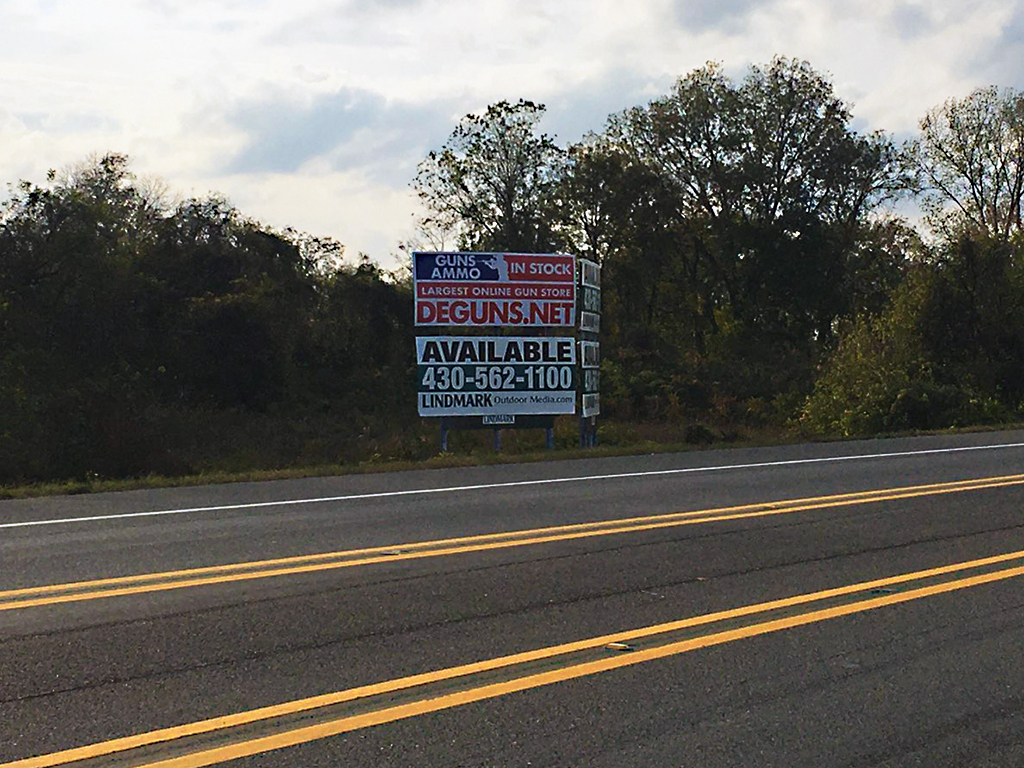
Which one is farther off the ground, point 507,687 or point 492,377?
point 492,377

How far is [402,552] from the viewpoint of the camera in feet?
33.3

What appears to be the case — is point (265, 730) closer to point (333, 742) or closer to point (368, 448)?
point (333, 742)

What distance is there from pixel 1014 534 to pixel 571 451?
34.9 ft

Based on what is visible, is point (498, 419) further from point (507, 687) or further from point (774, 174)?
point (774, 174)

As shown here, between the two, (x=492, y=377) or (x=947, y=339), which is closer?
(x=492, y=377)

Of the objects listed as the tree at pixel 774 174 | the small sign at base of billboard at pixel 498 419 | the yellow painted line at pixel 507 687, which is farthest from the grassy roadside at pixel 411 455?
the tree at pixel 774 174

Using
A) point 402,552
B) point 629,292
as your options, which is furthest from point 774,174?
point 402,552

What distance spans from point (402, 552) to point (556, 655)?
3505 mm

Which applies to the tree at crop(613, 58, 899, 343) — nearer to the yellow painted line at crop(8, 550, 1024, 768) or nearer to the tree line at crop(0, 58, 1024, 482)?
the tree line at crop(0, 58, 1024, 482)

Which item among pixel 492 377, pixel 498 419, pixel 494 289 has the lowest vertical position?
pixel 498 419

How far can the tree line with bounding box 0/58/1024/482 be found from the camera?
3534 centimetres

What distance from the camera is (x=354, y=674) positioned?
6.44 m

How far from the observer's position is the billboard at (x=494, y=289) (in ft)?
78.0

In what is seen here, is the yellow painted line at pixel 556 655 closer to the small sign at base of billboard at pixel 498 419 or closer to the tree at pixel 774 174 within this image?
the small sign at base of billboard at pixel 498 419
